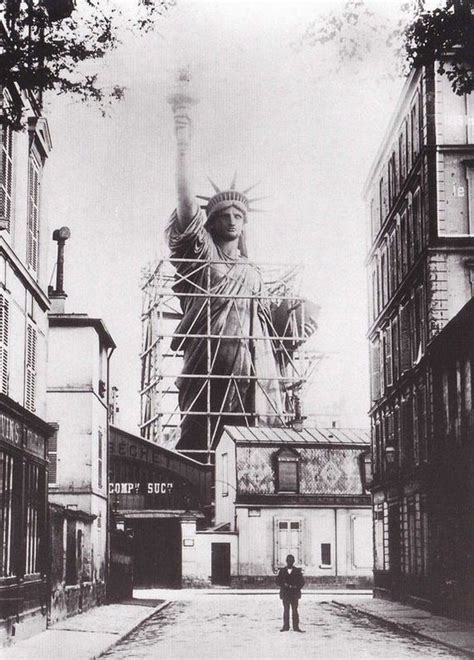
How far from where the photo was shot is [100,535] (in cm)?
3425

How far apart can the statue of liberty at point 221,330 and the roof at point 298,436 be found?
12547mm

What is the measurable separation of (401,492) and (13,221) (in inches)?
697

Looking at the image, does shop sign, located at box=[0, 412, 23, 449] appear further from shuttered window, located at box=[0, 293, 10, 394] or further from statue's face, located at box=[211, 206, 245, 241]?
statue's face, located at box=[211, 206, 245, 241]

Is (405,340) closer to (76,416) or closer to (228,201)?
(76,416)

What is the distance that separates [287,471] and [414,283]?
21.2m

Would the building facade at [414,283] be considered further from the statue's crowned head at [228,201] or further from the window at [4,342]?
the statue's crowned head at [228,201]

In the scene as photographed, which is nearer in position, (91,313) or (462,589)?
(462,589)

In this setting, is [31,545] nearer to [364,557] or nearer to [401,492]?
[401,492]

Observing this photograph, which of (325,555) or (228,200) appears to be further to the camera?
(228,200)

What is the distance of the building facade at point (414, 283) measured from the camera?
30.8 m

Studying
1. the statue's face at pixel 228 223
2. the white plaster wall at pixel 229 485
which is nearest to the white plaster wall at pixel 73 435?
the white plaster wall at pixel 229 485

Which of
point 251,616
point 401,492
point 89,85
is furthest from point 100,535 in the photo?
point 89,85

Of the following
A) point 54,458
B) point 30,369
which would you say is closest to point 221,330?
point 54,458

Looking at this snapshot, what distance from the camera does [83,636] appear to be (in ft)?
74.8
